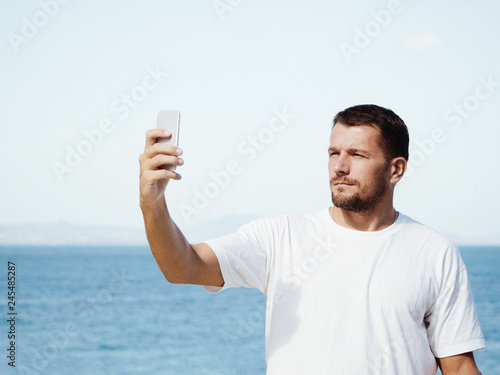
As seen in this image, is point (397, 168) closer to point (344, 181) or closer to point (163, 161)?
point (344, 181)

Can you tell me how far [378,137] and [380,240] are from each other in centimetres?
43

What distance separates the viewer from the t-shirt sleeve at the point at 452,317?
239 centimetres

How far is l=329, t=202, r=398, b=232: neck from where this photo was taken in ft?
8.13

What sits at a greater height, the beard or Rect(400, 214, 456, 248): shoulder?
the beard

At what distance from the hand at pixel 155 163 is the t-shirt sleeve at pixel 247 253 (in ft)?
1.36

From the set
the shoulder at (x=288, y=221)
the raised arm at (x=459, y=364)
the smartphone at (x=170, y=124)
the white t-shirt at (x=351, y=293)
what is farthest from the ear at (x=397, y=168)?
the smartphone at (x=170, y=124)

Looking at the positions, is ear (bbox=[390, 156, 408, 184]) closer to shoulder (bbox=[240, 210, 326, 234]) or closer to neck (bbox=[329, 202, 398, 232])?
neck (bbox=[329, 202, 398, 232])

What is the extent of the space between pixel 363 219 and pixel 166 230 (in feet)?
2.93

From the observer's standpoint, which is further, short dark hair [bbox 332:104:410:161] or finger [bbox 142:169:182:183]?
short dark hair [bbox 332:104:410:161]

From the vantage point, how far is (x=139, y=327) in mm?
34750

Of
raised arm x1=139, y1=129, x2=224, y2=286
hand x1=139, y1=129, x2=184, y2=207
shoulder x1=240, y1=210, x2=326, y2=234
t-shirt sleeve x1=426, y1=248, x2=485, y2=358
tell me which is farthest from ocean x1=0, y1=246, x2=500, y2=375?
hand x1=139, y1=129, x2=184, y2=207

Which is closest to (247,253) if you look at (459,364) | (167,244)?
(167,244)

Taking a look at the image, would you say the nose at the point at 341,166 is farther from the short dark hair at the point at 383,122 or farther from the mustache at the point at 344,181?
the short dark hair at the point at 383,122

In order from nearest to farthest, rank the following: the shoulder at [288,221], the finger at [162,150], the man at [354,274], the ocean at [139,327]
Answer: the finger at [162,150] < the man at [354,274] < the shoulder at [288,221] < the ocean at [139,327]
